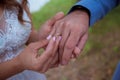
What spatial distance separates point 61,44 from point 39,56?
94mm

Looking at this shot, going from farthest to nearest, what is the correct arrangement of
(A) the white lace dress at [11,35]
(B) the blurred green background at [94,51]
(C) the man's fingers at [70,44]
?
(B) the blurred green background at [94,51]
(A) the white lace dress at [11,35]
(C) the man's fingers at [70,44]

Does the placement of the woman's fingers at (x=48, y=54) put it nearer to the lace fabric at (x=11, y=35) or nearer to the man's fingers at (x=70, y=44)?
the man's fingers at (x=70, y=44)

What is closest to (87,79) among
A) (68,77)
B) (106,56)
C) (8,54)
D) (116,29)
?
(68,77)

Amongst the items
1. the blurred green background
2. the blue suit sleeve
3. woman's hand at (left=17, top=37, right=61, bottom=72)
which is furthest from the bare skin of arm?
the blurred green background

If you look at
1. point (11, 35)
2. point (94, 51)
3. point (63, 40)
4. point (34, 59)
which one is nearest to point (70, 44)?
point (63, 40)

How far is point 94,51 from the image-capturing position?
299cm

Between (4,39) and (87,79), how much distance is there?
1564 millimetres

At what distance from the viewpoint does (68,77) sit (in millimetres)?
2693

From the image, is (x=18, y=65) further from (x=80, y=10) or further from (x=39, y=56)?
(x=80, y=10)

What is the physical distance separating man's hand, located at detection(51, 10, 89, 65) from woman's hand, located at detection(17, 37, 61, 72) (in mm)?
27

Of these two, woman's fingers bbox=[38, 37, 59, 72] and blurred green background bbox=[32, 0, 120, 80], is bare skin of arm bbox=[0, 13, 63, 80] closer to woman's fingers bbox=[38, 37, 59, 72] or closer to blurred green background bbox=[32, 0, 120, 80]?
woman's fingers bbox=[38, 37, 59, 72]

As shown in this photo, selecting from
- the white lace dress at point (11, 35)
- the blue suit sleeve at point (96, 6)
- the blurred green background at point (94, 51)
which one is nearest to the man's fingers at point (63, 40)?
the blue suit sleeve at point (96, 6)

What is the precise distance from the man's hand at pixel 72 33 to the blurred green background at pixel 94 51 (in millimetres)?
1565

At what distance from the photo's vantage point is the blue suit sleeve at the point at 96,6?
1.16 meters
